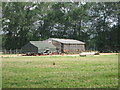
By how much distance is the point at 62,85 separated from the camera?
860 cm

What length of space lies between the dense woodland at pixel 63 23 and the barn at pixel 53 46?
10.1 meters

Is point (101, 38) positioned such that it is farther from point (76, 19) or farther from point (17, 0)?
point (17, 0)

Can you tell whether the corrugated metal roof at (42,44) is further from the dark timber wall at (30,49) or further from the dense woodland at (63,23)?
the dense woodland at (63,23)

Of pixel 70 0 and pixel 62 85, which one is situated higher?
pixel 70 0

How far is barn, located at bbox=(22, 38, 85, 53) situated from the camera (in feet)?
195

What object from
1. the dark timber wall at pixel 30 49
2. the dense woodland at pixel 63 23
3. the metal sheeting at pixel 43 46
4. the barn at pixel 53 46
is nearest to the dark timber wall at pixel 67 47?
the barn at pixel 53 46

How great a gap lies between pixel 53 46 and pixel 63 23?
18.8 m

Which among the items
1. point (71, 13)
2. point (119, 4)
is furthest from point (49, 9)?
point (119, 4)

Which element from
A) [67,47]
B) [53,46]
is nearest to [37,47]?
[53,46]

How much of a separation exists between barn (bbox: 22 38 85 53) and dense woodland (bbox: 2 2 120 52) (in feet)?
33.1

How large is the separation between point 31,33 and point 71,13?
49.6ft

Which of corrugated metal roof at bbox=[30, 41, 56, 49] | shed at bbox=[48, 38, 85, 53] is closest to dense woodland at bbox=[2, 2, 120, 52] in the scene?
shed at bbox=[48, 38, 85, 53]

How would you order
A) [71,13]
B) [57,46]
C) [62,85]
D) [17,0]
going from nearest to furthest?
[62,85], [57,46], [17,0], [71,13]

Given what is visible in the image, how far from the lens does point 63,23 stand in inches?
3155
